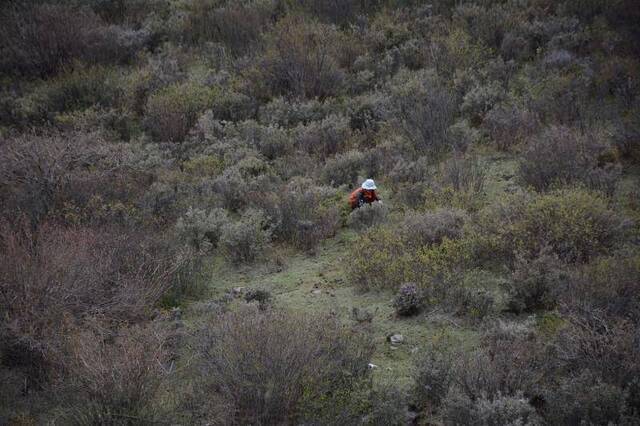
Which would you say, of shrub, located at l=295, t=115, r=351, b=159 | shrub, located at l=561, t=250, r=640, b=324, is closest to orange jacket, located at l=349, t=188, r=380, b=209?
shrub, located at l=295, t=115, r=351, b=159

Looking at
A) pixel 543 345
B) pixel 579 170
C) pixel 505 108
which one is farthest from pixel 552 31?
pixel 543 345

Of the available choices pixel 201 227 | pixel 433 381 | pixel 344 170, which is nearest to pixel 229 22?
pixel 344 170

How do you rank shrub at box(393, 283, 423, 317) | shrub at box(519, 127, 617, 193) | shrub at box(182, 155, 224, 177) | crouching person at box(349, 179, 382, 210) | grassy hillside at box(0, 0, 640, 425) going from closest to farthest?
grassy hillside at box(0, 0, 640, 425) → shrub at box(393, 283, 423, 317) → shrub at box(519, 127, 617, 193) → crouching person at box(349, 179, 382, 210) → shrub at box(182, 155, 224, 177)

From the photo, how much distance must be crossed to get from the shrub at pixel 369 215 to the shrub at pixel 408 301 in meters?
2.09

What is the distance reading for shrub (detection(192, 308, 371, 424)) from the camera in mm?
4809

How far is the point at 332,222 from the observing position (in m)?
8.73

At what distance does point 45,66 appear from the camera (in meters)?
16.5

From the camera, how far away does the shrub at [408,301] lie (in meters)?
6.45

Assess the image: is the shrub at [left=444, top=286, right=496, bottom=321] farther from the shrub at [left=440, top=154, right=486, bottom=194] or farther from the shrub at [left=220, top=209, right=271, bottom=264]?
the shrub at [left=220, top=209, right=271, bottom=264]

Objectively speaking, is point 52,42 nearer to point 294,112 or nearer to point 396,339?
point 294,112

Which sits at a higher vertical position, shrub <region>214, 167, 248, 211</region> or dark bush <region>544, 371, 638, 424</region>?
dark bush <region>544, 371, 638, 424</region>

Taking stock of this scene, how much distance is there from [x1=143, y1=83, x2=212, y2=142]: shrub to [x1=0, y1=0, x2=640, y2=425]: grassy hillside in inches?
2.6

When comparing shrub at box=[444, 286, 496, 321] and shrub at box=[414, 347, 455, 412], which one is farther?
shrub at box=[444, 286, 496, 321]

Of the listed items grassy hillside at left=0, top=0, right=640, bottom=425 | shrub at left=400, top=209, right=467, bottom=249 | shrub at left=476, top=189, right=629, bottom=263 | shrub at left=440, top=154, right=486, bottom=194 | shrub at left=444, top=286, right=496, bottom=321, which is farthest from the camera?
shrub at left=440, top=154, right=486, bottom=194
